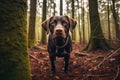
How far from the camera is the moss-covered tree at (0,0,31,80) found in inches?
132

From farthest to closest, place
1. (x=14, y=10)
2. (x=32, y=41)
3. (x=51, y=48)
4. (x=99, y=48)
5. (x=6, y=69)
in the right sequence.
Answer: (x=32, y=41) < (x=99, y=48) < (x=51, y=48) < (x=14, y=10) < (x=6, y=69)

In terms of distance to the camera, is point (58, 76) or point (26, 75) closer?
point (26, 75)

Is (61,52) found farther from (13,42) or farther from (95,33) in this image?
(95,33)

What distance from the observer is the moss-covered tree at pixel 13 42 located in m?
3.35

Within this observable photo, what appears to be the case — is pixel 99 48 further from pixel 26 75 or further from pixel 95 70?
pixel 26 75

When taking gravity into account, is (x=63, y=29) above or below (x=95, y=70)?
above

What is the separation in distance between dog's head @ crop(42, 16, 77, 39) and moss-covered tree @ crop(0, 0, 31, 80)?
2132 mm

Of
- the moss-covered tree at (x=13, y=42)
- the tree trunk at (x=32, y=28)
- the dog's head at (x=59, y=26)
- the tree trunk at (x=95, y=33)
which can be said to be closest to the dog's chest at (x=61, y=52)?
the dog's head at (x=59, y=26)

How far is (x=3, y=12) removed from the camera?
135 inches

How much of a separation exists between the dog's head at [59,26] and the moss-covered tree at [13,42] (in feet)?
6.99

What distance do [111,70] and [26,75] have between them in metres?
2.73

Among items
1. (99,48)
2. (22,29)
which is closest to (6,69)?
(22,29)

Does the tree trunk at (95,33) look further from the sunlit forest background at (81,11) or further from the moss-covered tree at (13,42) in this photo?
the moss-covered tree at (13,42)

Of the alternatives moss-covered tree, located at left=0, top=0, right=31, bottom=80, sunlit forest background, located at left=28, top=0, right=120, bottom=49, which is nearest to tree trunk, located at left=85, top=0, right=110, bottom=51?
sunlit forest background, located at left=28, top=0, right=120, bottom=49
